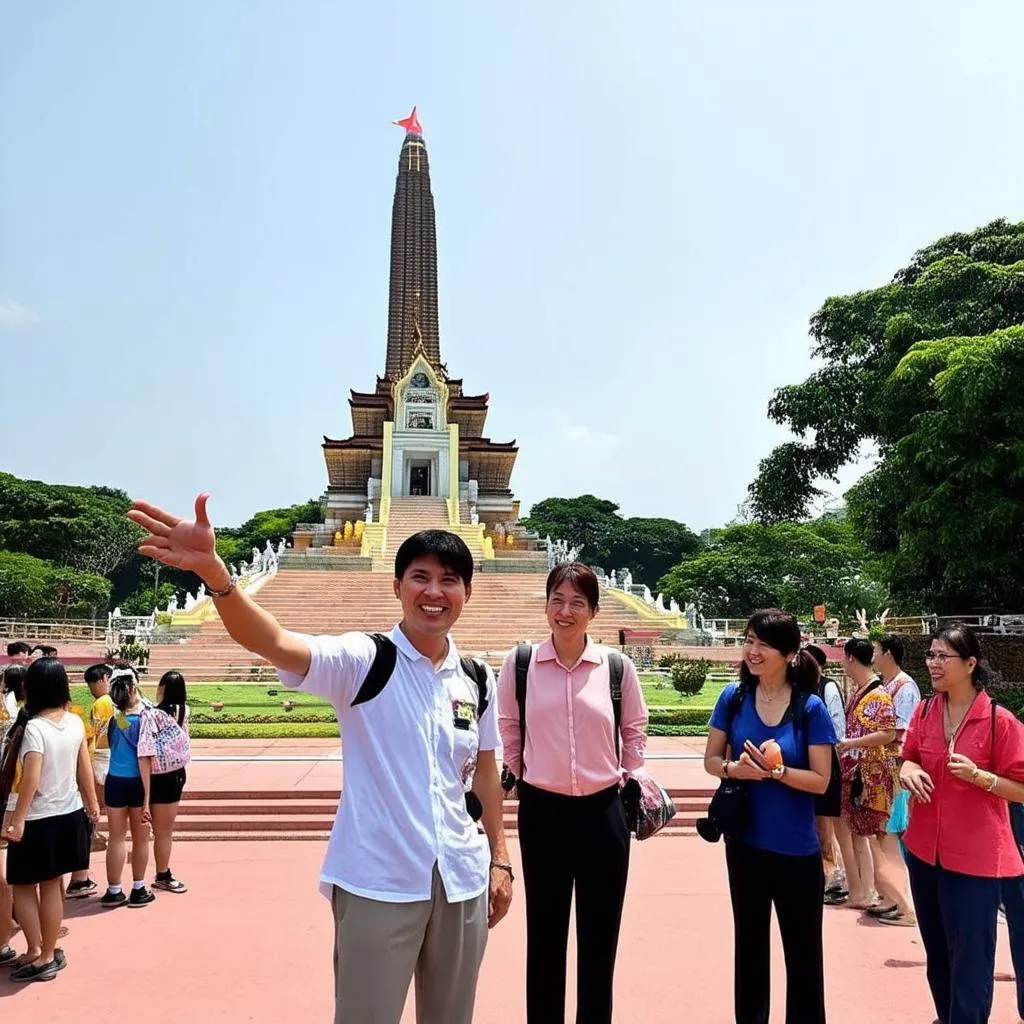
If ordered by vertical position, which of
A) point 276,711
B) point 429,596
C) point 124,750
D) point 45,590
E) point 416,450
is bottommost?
point 276,711

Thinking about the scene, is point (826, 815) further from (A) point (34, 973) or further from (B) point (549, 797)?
(A) point (34, 973)

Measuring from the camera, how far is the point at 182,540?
201 cm

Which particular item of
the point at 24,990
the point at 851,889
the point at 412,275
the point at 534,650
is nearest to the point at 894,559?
the point at 851,889

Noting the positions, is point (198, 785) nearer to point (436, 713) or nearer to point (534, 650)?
point (534, 650)

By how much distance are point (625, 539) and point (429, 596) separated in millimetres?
58670

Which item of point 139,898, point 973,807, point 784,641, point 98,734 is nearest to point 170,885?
point 139,898

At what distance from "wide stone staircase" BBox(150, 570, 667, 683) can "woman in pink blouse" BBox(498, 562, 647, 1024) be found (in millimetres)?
14193

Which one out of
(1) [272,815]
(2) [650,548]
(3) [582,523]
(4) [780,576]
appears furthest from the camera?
(3) [582,523]

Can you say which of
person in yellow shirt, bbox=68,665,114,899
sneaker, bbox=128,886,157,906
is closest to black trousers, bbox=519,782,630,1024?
sneaker, bbox=128,886,157,906

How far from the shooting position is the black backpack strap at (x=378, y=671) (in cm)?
218

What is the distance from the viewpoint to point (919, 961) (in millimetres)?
3922

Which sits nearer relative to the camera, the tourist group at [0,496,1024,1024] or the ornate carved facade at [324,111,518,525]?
the tourist group at [0,496,1024,1024]

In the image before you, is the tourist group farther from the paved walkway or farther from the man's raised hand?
the paved walkway

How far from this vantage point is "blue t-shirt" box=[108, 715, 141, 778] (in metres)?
4.86
